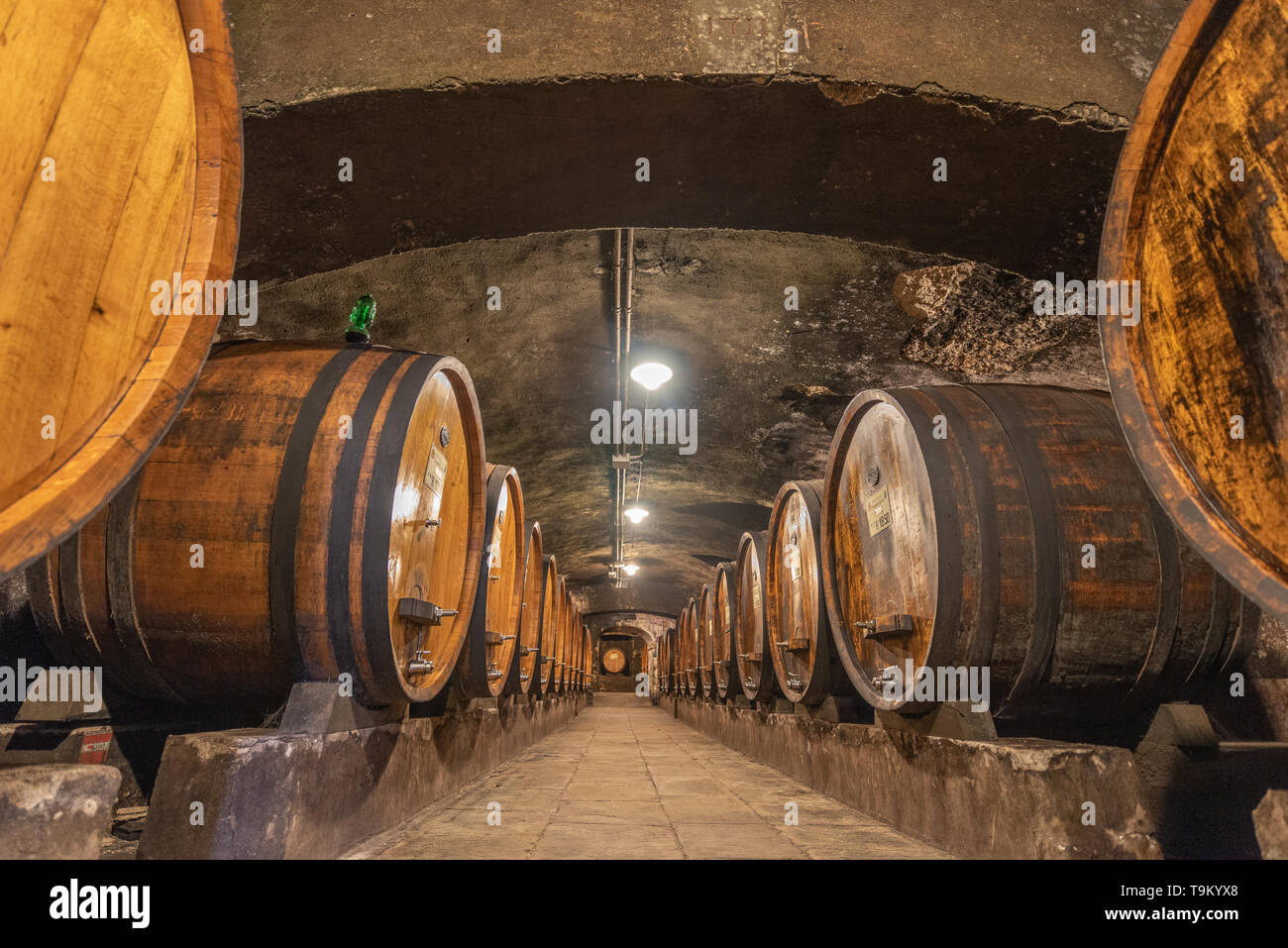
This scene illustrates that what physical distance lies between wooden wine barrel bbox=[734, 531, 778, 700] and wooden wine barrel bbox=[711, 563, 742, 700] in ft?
0.36

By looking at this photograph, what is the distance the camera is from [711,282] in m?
5.00

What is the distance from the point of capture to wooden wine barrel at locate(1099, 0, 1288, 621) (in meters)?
1.21

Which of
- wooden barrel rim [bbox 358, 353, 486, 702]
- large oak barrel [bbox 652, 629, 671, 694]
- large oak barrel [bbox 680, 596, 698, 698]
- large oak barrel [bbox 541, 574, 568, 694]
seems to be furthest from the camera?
large oak barrel [bbox 652, 629, 671, 694]

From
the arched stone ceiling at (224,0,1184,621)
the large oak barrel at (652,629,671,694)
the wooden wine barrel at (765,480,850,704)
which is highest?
the arched stone ceiling at (224,0,1184,621)

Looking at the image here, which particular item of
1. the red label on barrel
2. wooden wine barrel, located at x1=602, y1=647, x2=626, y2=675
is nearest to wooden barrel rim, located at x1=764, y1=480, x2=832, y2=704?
the red label on barrel

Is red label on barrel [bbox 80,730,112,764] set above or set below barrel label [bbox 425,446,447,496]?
below

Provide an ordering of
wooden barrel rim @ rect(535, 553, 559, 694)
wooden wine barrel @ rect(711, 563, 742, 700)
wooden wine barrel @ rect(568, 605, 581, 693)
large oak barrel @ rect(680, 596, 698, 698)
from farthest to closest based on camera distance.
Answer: wooden wine barrel @ rect(568, 605, 581, 693)
large oak barrel @ rect(680, 596, 698, 698)
wooden barrel rim @ rect(535, 553, 559, 694)
wooden wine barrel @ rect(711, 563, 742, 700)

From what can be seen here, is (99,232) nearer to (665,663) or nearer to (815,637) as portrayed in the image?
(815,637)

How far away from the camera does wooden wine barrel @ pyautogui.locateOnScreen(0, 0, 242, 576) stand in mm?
1073

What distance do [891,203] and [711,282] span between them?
182 centimetres

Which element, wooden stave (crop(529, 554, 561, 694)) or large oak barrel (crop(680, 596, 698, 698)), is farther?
large oak barrel (crop(680, 596, 698, 698))

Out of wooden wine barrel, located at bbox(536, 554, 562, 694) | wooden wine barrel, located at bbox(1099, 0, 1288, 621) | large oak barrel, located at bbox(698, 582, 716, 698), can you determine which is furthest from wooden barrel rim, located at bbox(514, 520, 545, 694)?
wooden wine barrel, located at bbox(1099, 0, 1288, 621)

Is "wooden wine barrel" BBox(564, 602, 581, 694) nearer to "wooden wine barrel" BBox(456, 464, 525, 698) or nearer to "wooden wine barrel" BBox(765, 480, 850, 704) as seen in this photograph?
"wooden wine barrel" BBox(456, 464, 525, 698)

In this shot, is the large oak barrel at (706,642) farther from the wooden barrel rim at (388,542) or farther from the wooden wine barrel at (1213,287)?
the wooden wine barrel at (1213,287)
